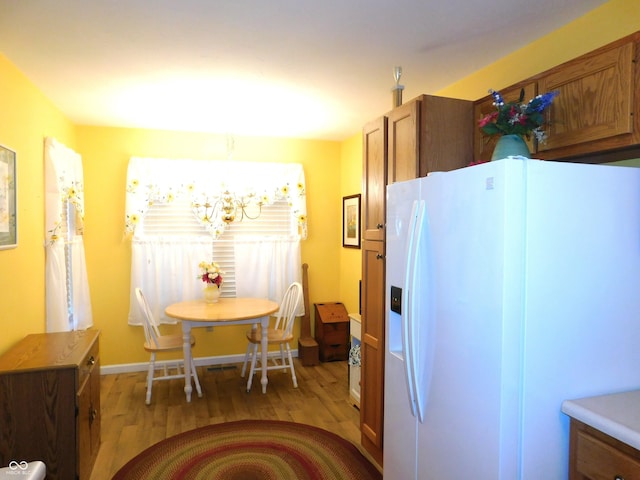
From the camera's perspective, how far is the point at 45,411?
212 cm

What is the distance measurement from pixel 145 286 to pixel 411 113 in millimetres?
3236

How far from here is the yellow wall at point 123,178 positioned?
93.1 inches

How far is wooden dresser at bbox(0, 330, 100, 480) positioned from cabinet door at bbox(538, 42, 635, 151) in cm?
259

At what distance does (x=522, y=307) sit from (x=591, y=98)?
3.13 feet

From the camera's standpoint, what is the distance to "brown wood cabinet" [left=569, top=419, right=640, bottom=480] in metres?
1.28

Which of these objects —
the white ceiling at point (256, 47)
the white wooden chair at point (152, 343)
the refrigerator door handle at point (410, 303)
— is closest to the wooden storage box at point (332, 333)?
the white wooden chair at point (152, 343)

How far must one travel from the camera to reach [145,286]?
4.31 meters

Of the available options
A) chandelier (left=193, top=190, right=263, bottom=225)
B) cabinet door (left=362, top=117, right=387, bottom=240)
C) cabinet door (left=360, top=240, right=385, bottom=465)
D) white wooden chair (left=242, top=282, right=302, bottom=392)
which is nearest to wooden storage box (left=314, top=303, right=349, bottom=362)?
white wooden chair (left=242, top=282, right=302, bottom=392)

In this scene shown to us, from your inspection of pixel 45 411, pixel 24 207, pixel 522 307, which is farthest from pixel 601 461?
pixel 24 207

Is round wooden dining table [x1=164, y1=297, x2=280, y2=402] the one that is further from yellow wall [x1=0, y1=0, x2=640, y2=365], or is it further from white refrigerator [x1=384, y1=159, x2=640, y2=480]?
white refrigerator [x1=384, y1=159, x2=640, y2=480]

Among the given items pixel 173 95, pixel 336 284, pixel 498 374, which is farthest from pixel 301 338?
pixel 498 374

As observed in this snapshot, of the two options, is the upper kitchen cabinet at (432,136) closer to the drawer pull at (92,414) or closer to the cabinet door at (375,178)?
the cabinet door at (375,178)

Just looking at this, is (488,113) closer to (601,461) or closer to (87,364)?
(601,461)

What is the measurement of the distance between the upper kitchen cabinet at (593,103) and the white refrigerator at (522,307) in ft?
0.65
